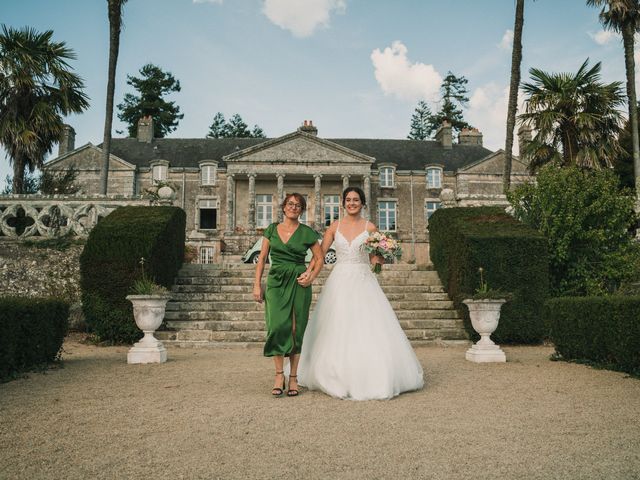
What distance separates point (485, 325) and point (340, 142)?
1211 inches

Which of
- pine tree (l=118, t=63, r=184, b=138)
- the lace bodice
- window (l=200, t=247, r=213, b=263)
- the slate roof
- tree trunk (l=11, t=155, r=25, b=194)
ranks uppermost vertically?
pine tree (l=118, t=63, r=184, b=138)

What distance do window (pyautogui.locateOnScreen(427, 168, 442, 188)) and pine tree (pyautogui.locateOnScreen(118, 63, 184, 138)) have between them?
2536 centimetres

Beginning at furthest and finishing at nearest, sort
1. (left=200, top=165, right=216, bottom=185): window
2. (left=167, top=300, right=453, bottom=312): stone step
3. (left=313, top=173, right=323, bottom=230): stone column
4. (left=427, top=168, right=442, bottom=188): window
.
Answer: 1. (left=427, top=168, right=442, bottom=188): window
2. (left=200, top=165, right=216, bottom=185): window
3. (left=313, top=173, right=323, bottom=230): stone column
4. (left=167, top=300, right=453, bottom=312): stone step

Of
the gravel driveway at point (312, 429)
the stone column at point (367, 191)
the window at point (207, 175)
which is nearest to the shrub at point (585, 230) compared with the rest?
the gravel driveway at point (312, 429)

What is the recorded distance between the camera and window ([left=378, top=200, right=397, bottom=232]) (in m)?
33.8

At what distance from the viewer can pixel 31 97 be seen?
15.6m

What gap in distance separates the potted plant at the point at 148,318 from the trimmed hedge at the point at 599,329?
18.7ft

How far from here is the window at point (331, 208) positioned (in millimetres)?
34125

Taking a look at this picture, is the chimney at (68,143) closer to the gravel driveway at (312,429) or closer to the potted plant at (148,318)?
the potted plant at (148,318)

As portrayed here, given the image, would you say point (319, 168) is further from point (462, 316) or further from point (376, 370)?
point (376, 370)

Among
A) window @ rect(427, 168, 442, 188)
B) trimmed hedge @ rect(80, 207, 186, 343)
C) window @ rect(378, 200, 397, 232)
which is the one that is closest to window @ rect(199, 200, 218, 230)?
window @ rect(378, 200, 397, 232)

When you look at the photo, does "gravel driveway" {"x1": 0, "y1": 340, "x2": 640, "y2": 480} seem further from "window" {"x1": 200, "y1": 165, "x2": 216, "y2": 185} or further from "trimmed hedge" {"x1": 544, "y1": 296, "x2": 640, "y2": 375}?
"window" {"x1": 200, "y1": 165, "x2": 216, "y2": 185}

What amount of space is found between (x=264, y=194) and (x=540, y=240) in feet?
83.4

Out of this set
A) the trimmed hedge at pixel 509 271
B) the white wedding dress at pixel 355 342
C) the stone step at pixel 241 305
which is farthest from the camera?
the stone step at pixel 241 305
